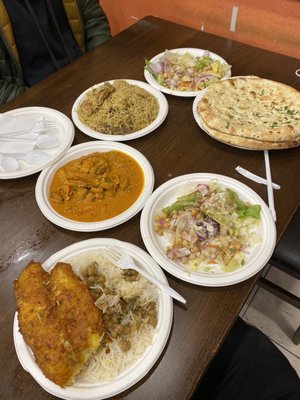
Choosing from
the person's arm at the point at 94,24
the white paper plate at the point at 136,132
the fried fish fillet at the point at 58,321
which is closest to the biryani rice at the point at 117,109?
the white paper plate at the point at 136,132

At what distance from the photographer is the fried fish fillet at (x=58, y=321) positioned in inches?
42.8

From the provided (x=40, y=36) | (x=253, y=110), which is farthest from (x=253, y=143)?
(x=40, y=36)

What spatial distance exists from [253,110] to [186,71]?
0.71 meters

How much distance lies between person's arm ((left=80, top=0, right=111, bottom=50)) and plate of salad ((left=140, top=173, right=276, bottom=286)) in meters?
2.49

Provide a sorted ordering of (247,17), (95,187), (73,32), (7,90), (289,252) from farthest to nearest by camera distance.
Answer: (73,32)
(247,17)
(7,90)
(289,252)
(95,187)

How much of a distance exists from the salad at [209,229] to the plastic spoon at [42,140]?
35.0 inches

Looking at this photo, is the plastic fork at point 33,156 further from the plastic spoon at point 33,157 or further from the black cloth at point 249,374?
the black cloth at point 249,374

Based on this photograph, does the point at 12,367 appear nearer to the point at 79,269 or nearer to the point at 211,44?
the point at 79,269

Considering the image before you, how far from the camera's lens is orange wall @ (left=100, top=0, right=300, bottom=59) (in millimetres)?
3068

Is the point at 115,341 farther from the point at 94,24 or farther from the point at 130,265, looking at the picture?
the point at 94,24

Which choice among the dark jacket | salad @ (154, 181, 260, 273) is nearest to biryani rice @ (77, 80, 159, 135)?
salad @ (154, 181, 260, 273)

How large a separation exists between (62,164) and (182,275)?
1047mm

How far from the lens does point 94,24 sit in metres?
3.48

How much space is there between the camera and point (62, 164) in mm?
→ 1964
